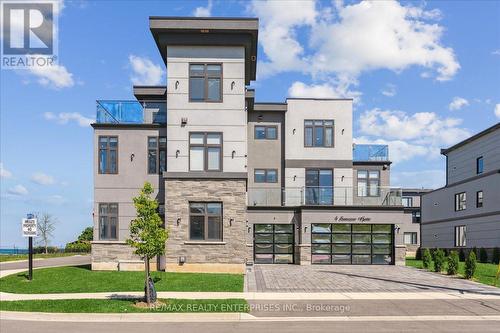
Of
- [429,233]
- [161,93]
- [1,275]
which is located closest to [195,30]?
[161,93]

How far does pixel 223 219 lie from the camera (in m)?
24.6

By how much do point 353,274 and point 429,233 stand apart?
25987 millimetres

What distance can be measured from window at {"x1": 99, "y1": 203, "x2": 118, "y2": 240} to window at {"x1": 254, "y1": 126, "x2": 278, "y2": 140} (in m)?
12.2

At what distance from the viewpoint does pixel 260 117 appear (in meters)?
34.1

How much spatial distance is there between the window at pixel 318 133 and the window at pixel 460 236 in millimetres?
15646

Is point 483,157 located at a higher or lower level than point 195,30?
lower

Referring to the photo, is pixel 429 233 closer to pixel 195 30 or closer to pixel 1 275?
pixel 195 30

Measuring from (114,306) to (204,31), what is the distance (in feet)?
48.7

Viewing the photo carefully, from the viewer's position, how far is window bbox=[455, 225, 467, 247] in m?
40.2

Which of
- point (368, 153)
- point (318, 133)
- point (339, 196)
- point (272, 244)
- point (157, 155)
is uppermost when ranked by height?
point (318, 133)

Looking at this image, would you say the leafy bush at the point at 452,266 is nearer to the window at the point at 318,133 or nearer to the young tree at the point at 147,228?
the window at the point at 318,133

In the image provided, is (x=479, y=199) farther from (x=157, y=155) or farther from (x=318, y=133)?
(x=157, y=155)

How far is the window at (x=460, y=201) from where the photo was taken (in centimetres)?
4060

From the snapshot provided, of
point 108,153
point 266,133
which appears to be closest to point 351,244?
point 266,133
